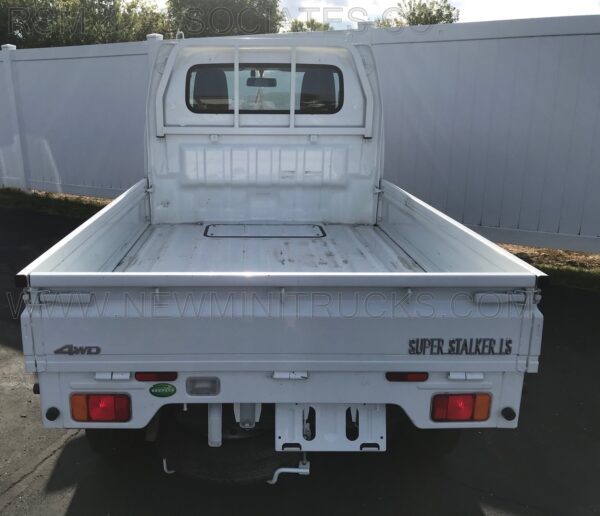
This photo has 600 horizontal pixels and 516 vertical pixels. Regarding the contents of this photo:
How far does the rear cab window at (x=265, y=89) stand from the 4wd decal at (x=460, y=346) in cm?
259

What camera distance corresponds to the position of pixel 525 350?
230cm

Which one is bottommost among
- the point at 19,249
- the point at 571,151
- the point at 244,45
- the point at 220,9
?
the point at 19,249

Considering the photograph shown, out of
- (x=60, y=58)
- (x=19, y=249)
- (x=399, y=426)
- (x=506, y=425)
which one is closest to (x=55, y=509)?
(x=399, y=426)

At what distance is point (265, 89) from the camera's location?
4.39 metres

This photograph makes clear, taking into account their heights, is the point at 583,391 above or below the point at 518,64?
below

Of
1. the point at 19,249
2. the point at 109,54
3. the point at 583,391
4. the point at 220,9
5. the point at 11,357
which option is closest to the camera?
the point at 583,391

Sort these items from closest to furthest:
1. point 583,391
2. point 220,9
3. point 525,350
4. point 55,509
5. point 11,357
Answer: point 525,350 < point 55,509 < point 583,391 < point 11,357 < point 220,9

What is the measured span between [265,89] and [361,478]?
2.93 m

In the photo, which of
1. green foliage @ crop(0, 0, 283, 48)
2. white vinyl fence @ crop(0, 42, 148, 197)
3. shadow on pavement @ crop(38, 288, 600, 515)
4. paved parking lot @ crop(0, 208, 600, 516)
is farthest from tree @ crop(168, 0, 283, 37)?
shadow on pavement @ crop(38, 288, 600, 515)

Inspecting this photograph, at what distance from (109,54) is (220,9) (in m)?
22.3

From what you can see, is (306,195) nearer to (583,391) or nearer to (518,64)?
(583,391)

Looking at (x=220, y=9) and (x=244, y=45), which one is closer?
(x=244, y=45)

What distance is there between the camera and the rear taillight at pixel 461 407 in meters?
2.38

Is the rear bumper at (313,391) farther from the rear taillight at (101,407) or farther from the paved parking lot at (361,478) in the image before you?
the paved parking lot at (361,478)
